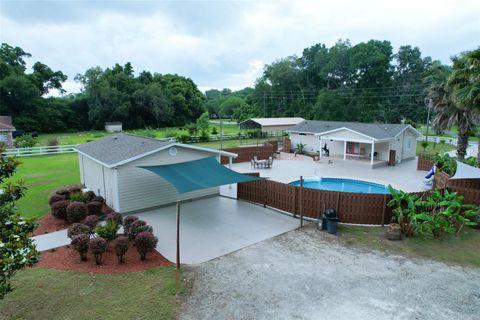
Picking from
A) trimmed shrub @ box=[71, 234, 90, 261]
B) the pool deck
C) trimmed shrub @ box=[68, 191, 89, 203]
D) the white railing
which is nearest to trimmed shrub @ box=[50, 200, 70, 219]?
trimmed shrub @ box=[68, 191, 89, 203]

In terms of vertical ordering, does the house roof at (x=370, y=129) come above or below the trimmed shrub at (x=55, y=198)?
above

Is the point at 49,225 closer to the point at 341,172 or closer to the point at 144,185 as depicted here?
the point at 144,185

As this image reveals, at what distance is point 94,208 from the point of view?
1205cm

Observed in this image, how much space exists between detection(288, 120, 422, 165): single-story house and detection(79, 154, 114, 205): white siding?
18.9 m

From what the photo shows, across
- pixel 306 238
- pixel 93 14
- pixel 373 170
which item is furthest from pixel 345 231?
pixel 93 14

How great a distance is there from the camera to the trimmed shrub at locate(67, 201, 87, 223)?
11.1m

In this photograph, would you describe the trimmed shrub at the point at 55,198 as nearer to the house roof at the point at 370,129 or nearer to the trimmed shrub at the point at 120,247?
the trimmed shrub at the point at 120,247

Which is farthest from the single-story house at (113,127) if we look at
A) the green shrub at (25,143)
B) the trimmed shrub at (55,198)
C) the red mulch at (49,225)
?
the red mulch at (49,225)

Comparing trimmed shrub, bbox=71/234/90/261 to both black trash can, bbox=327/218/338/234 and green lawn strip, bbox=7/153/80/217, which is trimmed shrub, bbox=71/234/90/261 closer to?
green lawn strip, bbox=7/153/80/217

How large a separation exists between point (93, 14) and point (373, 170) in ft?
67.1

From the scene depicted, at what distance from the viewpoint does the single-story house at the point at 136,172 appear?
12328 mm

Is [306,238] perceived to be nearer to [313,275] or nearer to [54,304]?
[313,275]

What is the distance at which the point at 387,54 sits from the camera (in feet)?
200

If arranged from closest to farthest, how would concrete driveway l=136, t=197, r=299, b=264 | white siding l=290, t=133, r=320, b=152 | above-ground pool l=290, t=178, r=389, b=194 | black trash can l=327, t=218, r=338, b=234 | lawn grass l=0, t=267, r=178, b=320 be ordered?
lawn grass l=0, t=267, r=178, b=320
concrete driveway l=136, t=197, r=299, b=264
black trash can l=327, t=218, r=338, b=234
above-ground pool l=290, t=178, r=389, b=194
white siding l=290, t=133, r=320, b=152
